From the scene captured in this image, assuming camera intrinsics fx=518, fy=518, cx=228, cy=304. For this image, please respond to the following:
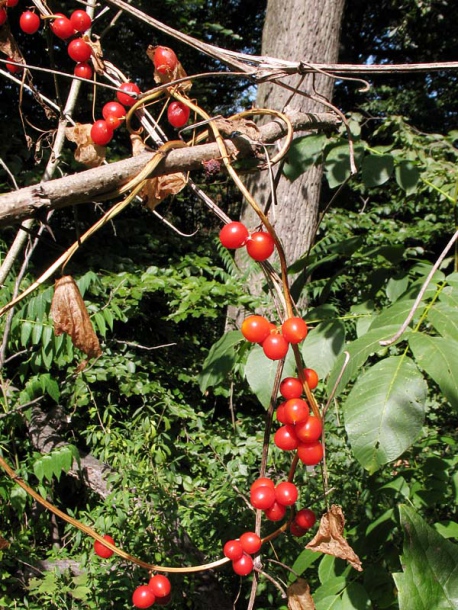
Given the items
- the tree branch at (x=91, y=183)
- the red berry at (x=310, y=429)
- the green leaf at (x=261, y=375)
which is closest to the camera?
the tree branch at (x=91, y=183)

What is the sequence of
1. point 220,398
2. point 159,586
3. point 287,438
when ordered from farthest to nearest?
point 220,398, point 159,586, point 287,438

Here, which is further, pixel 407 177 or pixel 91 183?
pixel 407 177

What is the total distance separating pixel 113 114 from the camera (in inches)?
35.2

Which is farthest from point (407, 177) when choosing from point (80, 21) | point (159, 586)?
point (159, 586)

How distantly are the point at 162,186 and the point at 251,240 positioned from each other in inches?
8.2

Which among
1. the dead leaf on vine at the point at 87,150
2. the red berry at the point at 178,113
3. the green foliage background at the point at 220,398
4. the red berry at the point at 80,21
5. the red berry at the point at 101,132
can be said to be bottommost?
the green foliage background at the point at 220,398

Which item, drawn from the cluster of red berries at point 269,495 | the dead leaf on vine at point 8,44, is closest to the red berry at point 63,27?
the dead leaf on vine at point 8,44

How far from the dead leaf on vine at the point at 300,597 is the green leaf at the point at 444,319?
470mm

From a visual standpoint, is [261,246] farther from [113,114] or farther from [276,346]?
[113,114]

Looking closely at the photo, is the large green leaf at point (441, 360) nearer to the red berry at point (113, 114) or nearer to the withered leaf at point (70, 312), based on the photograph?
the withered leaf at point (70, 312)

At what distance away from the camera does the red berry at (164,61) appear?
885 mm

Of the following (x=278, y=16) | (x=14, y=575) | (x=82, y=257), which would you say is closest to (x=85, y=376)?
(x=14, y=575)

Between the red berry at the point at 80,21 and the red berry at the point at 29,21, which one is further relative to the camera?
the red berry at the point at 29,21

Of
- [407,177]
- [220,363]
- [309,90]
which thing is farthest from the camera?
[309,90]
